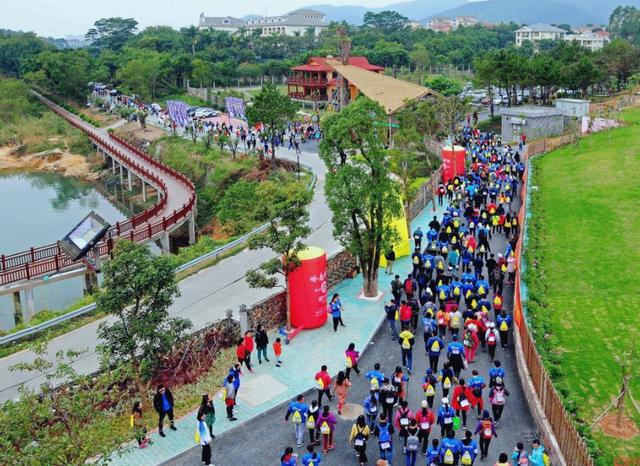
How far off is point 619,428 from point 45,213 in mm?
42764

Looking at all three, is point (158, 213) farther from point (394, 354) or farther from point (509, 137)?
point (509, 137)

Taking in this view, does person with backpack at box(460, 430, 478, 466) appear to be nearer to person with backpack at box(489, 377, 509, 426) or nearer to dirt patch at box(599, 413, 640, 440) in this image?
person with backpack at box(489, 377, 509, 426)

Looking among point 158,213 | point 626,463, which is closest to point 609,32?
point 158,213

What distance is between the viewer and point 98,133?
62.8 metres

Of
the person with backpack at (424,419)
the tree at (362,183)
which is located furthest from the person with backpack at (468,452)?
the tree at (362,183)

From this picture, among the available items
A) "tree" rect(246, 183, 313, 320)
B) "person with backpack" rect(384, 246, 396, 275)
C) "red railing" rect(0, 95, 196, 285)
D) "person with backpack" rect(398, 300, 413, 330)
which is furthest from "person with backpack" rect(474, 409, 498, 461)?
"red railing" rect(0, 95, 196, 285)

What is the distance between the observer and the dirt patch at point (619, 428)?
1277cm

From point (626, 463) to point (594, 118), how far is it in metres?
36.9

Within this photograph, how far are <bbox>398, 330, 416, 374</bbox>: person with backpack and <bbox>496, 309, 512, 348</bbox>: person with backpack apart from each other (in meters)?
2.32

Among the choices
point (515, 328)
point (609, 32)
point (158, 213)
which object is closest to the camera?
point (515, 328)

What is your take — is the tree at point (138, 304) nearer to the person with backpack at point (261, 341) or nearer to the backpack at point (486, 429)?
the person with backpack at point (261, 341)

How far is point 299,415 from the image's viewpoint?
12.7 m

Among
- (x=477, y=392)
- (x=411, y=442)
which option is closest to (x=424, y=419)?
(x=411, y=442)

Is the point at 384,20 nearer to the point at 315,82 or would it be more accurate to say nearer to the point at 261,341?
the point at 315,82
